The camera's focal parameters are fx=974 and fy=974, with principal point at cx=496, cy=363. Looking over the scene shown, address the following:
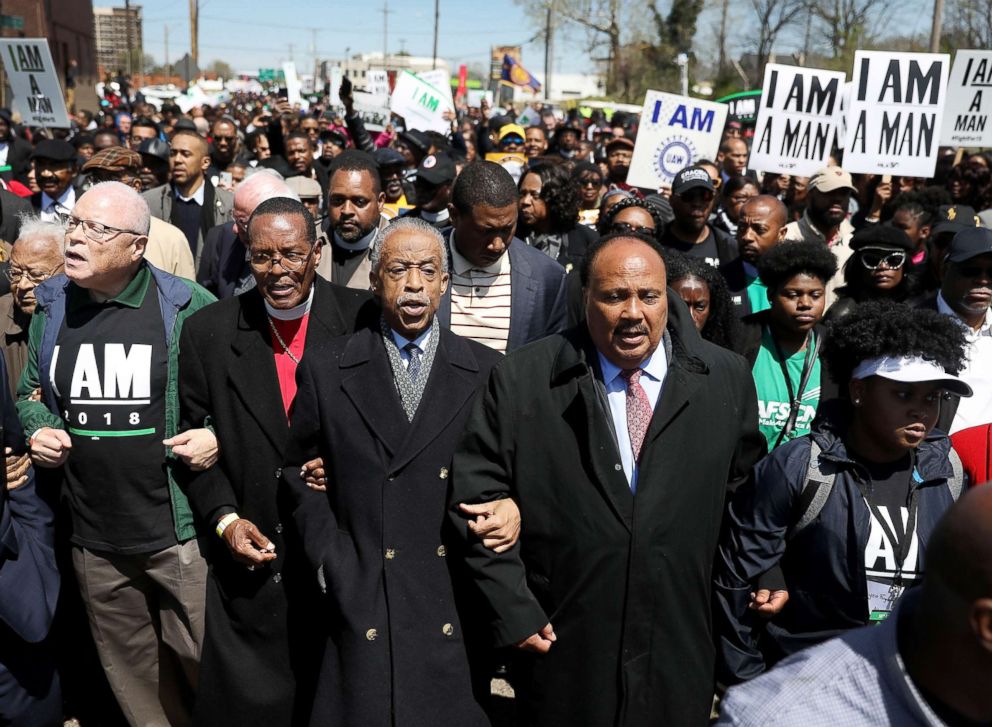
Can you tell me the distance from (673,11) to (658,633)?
159 feet

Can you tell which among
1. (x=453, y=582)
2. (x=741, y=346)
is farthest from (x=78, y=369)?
(x=741, y=346)

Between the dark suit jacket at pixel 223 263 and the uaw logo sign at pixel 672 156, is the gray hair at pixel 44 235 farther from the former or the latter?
the uaw logo sign at pixel 672 156

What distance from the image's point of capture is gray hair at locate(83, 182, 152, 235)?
3.71 m

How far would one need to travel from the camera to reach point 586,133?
21.2 meters

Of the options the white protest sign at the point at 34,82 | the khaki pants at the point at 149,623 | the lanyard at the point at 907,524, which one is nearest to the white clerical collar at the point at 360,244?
the khaki pants at the point at 149,623

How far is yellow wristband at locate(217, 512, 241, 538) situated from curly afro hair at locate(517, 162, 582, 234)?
141 inches

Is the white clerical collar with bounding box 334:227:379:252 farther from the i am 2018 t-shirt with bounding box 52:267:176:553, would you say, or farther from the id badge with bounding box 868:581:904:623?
the id badge with bounding box 868:581:904:623

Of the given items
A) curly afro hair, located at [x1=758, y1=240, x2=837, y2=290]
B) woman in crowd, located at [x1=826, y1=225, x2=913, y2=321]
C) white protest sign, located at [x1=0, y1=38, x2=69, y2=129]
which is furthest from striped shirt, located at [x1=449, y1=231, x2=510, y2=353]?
white protest sign, located at [x1=0, y1=38, x2=69, y2=129]

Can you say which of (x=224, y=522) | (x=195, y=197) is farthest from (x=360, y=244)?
(x=195, y=197)

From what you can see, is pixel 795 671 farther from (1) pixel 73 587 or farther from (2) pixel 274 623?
(1) pixel 73 587

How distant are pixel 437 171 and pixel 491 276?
10.1ft

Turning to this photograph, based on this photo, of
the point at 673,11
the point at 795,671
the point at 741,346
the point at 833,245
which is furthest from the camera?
the point at 673,11

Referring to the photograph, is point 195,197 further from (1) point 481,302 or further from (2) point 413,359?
(2) point 413,359

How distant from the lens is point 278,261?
3525 mm
